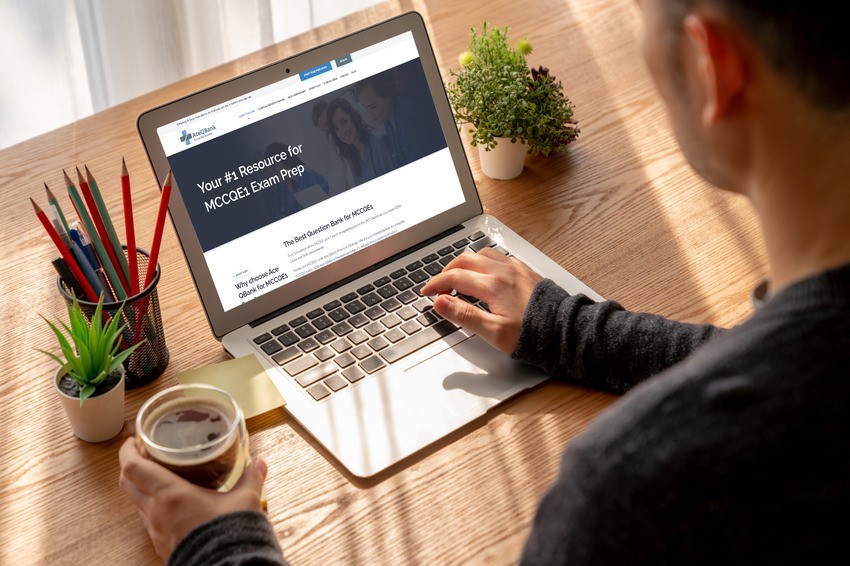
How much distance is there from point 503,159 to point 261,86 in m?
0.40

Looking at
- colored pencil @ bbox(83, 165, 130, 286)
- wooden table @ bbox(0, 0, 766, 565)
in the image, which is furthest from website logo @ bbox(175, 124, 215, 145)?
wooden table @ bbox(0, 0, 766, 565)

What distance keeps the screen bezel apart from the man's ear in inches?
23.1

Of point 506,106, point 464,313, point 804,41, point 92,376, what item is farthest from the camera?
point 506,106

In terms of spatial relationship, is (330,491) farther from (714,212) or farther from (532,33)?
(532,33)

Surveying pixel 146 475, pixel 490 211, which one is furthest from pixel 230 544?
pixel 490 211

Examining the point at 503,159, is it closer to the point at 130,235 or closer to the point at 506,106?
the point at 506,106

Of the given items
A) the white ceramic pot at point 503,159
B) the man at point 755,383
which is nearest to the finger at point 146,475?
the man at point 755,383

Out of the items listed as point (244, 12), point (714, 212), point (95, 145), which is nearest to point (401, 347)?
point (714, 212)

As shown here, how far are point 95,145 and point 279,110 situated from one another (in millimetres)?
457

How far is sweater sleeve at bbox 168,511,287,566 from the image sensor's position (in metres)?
0.83

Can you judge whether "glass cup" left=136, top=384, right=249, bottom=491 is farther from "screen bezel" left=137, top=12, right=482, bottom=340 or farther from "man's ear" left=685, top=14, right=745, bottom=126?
"man's ear" left=685, top=14, right=745, bottom=126

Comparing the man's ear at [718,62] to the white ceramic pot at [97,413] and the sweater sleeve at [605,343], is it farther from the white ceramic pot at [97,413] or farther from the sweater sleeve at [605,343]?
the white ceramic pot at [97,413]

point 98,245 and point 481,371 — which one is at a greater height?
point 98,245

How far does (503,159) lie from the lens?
139cm
